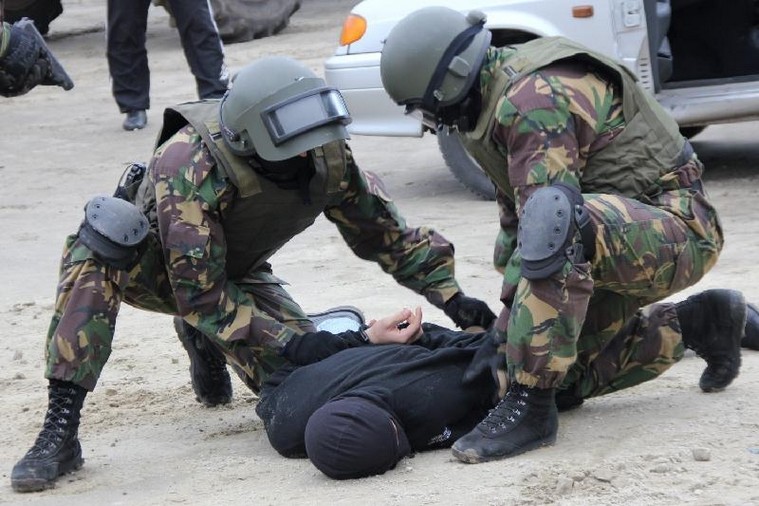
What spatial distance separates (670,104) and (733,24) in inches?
35.9

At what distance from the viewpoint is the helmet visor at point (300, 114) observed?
4023 mm

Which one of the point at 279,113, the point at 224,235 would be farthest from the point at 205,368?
the point at 279,113

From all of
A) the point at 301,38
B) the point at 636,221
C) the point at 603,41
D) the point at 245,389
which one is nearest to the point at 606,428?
the point at 636,221

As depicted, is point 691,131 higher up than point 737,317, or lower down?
lower down

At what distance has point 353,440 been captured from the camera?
3656 millimetres

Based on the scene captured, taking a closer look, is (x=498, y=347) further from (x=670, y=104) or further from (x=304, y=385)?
(x=670, y=104)

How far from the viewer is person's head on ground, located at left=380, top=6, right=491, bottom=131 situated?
3.90 meters

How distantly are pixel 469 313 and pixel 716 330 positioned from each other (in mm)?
773

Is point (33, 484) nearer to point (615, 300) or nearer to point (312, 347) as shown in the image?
point (312, 347)

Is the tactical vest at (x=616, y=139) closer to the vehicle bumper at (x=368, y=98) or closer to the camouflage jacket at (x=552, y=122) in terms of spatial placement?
the camouflage jacket at (x=552, y=122)

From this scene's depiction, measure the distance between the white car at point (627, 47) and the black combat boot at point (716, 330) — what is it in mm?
3169

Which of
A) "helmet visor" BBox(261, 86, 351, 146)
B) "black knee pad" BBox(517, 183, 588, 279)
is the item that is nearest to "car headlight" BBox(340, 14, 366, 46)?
"helmet visor" BBox(261, 86, 351, 146)

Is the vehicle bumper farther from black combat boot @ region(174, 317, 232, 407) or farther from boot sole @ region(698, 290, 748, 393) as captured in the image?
boot sole @ region(698, 290, 748, 393)

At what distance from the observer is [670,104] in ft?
24.1
